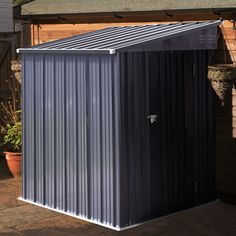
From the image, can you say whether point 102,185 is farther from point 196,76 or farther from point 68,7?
point 68,7

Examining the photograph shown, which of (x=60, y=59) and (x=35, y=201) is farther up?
(x=60, y=59)

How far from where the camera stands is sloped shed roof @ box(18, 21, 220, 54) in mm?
6895

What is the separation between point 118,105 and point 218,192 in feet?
7.22

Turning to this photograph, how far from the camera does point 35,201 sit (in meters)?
8.00

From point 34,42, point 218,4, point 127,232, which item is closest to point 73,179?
point 127,232

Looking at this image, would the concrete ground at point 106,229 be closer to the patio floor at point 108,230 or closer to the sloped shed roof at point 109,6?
the patio floor at point 108,230

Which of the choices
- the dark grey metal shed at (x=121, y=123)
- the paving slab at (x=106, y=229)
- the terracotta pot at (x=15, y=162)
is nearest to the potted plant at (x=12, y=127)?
the terracotta pot at (x=15, y=162)

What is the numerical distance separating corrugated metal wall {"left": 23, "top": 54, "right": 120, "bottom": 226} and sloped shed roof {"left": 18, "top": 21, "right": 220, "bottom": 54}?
0.11m

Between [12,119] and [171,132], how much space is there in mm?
3730

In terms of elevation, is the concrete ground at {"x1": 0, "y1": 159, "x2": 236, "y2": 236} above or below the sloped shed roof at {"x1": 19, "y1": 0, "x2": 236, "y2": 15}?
below

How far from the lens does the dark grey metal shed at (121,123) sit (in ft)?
22.5

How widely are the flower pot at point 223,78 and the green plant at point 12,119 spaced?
3.65m

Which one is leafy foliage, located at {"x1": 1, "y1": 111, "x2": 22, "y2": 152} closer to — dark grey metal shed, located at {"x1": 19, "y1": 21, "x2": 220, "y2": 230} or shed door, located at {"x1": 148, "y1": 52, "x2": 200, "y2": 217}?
dark grey metal shed, located at {"x1": 19, "y1": 21, "x2": 220, "y2": 230}

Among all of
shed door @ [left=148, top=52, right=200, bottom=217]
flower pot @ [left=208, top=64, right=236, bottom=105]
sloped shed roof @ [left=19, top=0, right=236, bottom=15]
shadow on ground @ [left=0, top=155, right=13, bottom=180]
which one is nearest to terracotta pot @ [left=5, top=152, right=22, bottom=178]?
shadow on ground @ [left=0, top=155, right=13, bottom=180]
